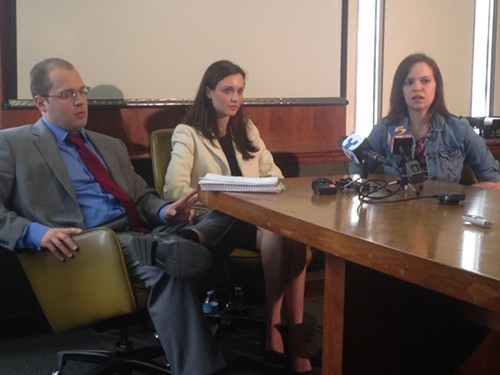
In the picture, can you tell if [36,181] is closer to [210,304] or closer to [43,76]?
[43,76]

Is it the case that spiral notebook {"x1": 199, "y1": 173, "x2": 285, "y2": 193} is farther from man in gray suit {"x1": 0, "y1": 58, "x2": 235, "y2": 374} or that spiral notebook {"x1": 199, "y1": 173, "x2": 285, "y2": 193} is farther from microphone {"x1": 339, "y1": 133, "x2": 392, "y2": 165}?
microphone {"x1": 339, "y1": 133, "x2": 392, "y2": 165}

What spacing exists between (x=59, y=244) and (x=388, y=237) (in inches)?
38.6

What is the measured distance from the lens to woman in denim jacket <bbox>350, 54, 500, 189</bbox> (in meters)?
2.51

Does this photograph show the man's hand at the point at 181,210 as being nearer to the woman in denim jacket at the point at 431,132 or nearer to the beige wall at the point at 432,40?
the woman in denim jacket at the point at 431,132

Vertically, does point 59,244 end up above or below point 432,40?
below

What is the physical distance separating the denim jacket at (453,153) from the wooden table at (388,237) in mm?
547

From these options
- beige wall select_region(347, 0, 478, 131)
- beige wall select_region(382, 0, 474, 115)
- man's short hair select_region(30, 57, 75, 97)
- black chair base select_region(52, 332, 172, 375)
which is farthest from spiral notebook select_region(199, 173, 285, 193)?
beige wall select_region(382, 0, 474, 115)

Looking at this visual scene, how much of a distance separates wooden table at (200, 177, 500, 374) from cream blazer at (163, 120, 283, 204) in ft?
1.60

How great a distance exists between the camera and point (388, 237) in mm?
1169

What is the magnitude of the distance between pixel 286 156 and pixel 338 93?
52 centimetres

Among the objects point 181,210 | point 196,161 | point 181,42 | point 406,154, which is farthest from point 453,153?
point 181,42

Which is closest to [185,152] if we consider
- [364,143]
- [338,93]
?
[364,143]

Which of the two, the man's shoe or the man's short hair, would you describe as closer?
the man's shoe

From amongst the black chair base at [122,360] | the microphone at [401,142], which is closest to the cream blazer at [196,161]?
the black chair base at [122,360]
